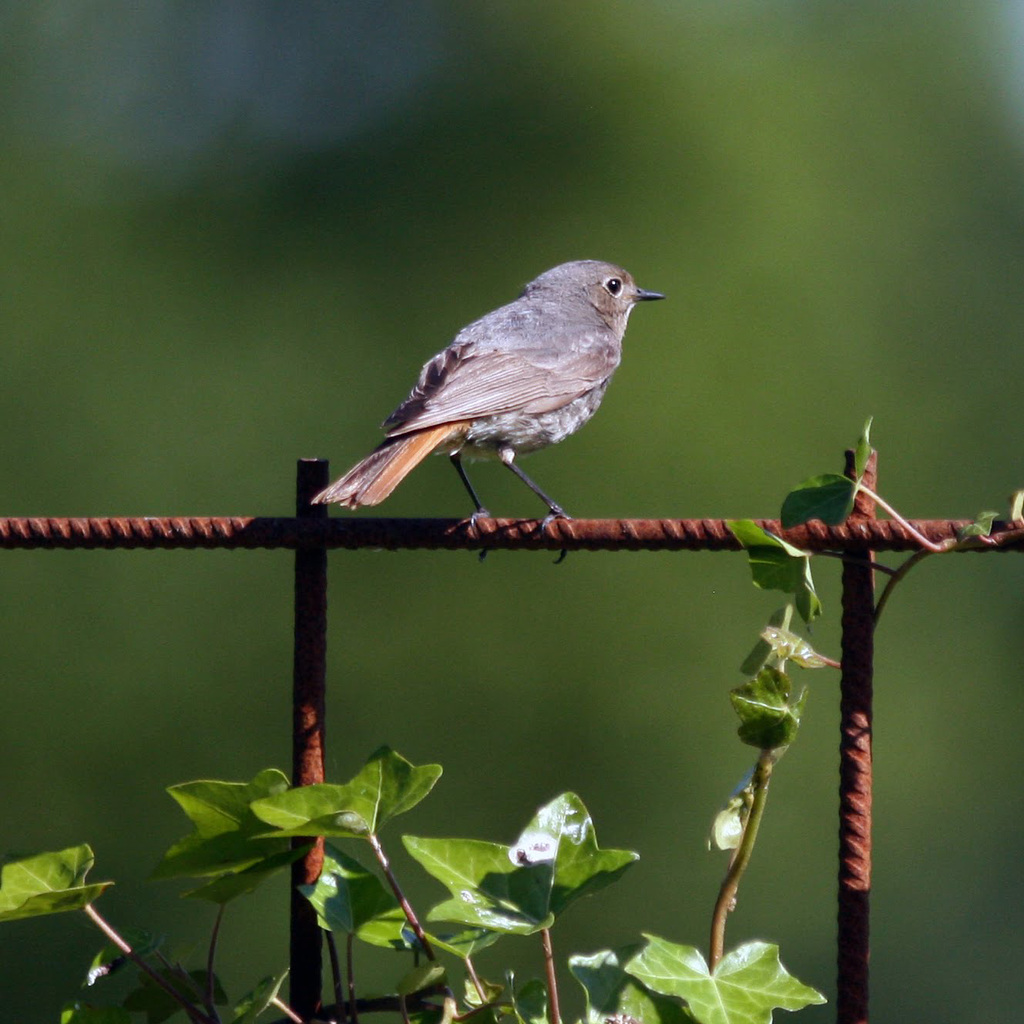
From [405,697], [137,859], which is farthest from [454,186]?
[137,859]

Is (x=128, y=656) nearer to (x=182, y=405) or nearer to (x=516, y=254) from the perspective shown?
(x=182, y=405)

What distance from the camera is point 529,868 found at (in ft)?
3.20

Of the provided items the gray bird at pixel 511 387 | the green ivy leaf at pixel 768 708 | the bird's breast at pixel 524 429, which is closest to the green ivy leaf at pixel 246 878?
the green ivy leaf at pixel 768 708

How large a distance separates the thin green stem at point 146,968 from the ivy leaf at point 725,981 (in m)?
0.31

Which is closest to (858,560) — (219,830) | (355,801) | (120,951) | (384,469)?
(355,801)

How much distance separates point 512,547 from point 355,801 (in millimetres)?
303

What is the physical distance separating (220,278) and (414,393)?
5.00 meters

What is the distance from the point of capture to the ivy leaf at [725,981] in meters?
0.98

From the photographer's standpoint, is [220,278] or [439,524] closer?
[439,524]

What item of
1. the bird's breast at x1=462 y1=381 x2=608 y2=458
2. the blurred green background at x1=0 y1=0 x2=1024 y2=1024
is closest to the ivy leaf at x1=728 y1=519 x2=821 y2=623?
the bird's breast at x1=462 y1=381 x2=608 y2=458

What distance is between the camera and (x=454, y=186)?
8.09 m

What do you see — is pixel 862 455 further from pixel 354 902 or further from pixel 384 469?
pixel 384 469

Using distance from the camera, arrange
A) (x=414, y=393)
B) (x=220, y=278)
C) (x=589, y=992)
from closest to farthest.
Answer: (x=589, y=992), (x=414, y=393), (x=220, y=278)

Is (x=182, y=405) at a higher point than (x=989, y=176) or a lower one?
lower
